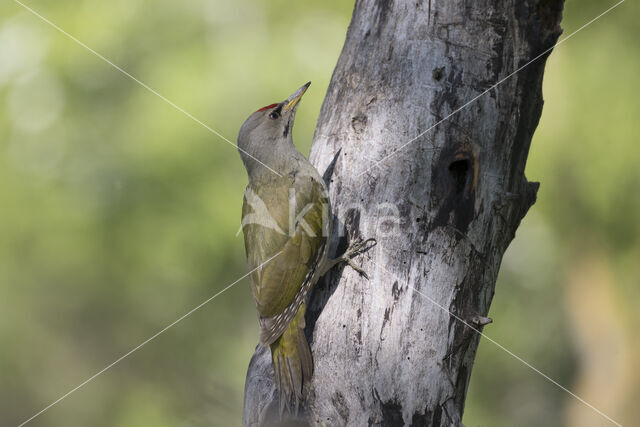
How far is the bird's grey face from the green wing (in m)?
0.45

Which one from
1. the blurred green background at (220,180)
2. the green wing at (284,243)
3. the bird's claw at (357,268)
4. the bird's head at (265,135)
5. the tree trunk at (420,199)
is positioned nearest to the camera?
the tree trunk at (420,199)

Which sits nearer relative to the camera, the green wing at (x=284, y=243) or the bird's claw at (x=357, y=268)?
the bird's claw at (x=357, y=268)

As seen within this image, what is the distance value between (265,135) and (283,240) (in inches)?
34.9

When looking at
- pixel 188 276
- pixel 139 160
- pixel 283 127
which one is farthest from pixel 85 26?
pixel 283 127

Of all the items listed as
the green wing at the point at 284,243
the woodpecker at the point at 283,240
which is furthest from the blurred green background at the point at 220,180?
the green wing at the point at 284,243

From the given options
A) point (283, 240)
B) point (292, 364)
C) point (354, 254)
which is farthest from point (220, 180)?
point (292, 364)

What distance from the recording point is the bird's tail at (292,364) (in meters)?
2.90

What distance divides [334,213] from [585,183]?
450cm

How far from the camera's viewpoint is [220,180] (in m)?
6.42

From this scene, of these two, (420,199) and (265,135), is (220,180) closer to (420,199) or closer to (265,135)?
(265,135)

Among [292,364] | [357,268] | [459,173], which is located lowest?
[292,364]

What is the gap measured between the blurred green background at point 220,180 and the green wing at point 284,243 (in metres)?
2.81

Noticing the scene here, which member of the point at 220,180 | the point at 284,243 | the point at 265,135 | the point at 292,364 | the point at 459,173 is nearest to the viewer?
the point at 292,364

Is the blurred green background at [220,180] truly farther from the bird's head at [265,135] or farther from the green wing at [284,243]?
the green wing at [284,243]
